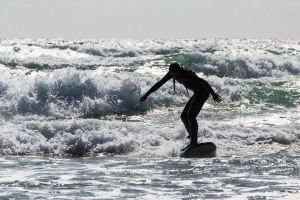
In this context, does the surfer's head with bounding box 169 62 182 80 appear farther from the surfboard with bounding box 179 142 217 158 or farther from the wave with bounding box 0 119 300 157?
the wave with bounding box 0 119 300 157

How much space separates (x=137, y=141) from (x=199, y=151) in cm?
156

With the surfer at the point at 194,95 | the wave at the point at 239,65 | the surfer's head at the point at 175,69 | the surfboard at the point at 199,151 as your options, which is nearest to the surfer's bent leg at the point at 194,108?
the surfer at the point at 194,95

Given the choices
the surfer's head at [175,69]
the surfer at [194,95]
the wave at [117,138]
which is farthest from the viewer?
the wave at [117,138]

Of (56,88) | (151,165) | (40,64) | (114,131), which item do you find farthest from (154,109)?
(40,64)

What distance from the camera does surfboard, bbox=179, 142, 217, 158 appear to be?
21.4ft

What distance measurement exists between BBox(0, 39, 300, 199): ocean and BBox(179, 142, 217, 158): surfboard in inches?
8.0

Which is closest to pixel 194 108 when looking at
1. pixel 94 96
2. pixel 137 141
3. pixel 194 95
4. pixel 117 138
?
pixel 194 95

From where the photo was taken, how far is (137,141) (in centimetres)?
763

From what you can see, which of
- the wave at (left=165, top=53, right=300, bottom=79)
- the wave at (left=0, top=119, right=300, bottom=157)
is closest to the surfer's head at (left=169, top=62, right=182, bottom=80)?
the wave at (left=0, top=119, right=300, bottom=157)

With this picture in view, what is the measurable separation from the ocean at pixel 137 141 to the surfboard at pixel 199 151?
0.20 m

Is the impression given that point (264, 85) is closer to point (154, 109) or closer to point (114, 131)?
point (154, 109)

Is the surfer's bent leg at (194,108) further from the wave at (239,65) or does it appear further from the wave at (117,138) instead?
the wave at (239,65)

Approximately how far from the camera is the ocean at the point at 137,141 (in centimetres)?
473

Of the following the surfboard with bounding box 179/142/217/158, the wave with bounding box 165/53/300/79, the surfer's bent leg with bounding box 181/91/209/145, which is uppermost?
the wave with bounding box 165/53/300/79
